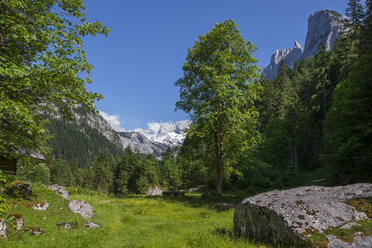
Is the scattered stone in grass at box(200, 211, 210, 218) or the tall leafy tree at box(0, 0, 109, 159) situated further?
the scattered stone in grass at box(200, 211, 210, 218)

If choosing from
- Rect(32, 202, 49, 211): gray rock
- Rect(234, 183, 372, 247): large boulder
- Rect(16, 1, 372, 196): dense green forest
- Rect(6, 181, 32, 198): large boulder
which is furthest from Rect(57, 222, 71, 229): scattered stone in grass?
Rect(16, 1, 372, 196): dense green forest

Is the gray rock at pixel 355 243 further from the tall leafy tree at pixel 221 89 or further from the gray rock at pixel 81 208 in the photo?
the gray rock at pixel 81 208

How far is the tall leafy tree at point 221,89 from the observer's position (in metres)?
18.4

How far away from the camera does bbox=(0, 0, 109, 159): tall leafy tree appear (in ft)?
25.3

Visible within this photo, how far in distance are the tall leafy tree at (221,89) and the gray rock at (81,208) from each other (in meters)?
9.72

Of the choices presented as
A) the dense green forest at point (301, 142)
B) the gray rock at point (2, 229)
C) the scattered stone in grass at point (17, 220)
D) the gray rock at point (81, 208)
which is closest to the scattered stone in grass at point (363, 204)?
the dense green forest at point (301, 142)

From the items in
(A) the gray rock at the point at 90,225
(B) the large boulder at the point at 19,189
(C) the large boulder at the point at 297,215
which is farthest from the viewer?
(B) the large boulder at the point at 19,189

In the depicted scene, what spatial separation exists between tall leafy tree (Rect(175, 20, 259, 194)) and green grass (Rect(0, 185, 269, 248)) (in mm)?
6296

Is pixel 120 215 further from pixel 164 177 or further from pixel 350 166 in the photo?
pixel 164 177

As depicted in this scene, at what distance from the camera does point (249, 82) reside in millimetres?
19531

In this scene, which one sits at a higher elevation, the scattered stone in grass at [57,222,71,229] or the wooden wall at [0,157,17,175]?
the wooden wall at [0,157,17,175]

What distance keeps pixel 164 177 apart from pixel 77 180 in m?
52.9

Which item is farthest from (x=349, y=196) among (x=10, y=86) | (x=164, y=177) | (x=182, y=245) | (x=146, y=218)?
(x=164, y=177)

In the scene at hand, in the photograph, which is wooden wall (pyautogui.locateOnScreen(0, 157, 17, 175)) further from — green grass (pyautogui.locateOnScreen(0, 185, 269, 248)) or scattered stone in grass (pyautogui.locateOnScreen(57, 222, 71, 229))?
scattered stone in grass (pyautogui.locateOnScreen(57, 222, 71, 229))
